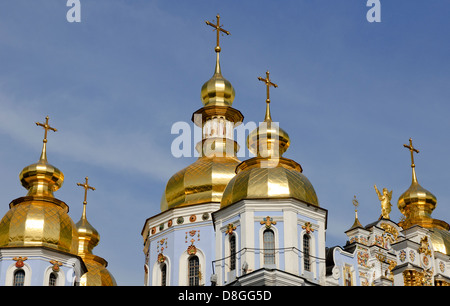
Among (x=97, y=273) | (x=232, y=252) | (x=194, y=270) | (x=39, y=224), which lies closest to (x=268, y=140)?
(x=232, y=252)

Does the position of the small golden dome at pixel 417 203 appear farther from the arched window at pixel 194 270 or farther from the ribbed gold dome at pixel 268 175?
the arched window at pixel 194 270

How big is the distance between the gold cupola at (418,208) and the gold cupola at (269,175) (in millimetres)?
10037

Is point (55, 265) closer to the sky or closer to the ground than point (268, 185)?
closer to the ground

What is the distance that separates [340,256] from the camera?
108 ft

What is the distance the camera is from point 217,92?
43.2 m

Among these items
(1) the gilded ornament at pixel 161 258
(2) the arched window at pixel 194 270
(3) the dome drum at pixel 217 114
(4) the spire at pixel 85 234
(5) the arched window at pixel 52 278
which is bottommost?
(5) the arched window at pixel 52 278

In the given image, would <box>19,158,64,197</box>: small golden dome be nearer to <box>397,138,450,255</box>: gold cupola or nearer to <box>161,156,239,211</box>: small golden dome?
<box>161,156,239,211</box>: small golden dome

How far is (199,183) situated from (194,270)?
12.4 ft

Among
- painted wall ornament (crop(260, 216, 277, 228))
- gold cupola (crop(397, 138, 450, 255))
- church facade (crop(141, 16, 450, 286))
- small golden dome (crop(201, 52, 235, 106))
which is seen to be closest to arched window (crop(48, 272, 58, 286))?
church facade (crop(141, 16, 450, 286))

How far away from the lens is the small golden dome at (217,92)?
43.2m

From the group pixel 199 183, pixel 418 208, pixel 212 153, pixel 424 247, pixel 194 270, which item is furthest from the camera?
pixel 418 208

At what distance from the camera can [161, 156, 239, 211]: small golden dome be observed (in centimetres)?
3806

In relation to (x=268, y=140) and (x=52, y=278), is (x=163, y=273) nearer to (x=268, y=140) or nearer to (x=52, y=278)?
(x=52, y=278)

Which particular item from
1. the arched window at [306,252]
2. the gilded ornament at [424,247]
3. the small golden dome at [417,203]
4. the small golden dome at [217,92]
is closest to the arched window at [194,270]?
the arched window at [306,252]
